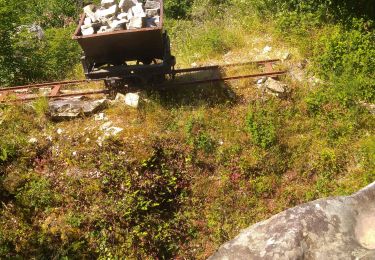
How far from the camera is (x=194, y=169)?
6.48 metres

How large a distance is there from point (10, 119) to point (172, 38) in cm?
636

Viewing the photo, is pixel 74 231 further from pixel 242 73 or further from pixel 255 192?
pixel 242 73

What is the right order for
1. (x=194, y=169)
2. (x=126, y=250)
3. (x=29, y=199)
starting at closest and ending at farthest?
(x=126, y=250) → (x=29, y=199) → (x=194, y=169)

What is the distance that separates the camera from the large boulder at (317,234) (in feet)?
13.1

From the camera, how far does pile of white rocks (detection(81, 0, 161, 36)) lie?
6.89 metres

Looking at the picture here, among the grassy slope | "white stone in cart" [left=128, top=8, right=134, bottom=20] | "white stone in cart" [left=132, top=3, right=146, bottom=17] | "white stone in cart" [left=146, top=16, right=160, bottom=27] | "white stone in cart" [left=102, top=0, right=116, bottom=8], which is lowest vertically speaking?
the grassy slope

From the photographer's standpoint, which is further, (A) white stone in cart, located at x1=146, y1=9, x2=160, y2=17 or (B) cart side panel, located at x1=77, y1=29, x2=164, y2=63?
(A) white stone in cart, located at x1=146, y1=9, x2=160, y2=17

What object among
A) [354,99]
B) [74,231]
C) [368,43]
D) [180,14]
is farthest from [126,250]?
[180,14]

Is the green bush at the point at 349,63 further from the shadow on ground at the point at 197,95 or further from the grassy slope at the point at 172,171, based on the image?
the shadow on ground at the point at 197,95

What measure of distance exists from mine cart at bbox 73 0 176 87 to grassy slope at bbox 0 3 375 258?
0.57 metres

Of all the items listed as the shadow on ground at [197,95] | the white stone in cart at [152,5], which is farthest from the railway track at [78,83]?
the white stone in cart at [152,5]

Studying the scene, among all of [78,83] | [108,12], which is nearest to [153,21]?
[108,12]

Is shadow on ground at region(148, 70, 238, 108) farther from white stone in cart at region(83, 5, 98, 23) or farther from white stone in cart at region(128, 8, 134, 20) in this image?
white stone in cart at region(83, 5, 98, 23)

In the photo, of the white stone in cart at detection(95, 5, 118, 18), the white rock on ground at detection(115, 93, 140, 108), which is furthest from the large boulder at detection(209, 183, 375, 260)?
the white stone in cart at detection(95, 5, 118, 18)
